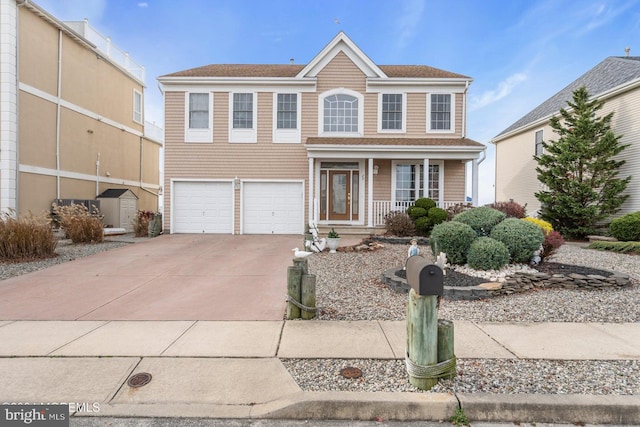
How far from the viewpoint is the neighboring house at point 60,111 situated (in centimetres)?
1184

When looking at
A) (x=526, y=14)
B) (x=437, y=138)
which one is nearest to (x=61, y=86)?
(x=437, y=138)

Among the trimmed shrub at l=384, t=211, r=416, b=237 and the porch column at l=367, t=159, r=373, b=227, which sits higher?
the porch column at l=367, t=159, r=373, b=227

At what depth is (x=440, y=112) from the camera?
14.4m

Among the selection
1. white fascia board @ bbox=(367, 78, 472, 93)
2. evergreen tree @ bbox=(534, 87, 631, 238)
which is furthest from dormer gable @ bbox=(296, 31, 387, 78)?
evergreen tree @ bbox=(534, 87, 631, 238)

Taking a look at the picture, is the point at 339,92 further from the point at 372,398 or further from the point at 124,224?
the point at 372,398

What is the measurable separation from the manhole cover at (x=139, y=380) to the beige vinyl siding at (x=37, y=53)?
1449cm

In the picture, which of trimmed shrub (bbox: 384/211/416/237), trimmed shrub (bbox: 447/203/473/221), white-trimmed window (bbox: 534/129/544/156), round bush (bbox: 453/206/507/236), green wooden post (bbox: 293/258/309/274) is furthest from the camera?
white-trimmed window (bbox: 534/129/544/156)

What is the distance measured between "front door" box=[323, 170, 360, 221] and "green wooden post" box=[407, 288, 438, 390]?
37.3 feet

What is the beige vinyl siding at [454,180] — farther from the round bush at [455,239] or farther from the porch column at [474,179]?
the round bush at [455,239]

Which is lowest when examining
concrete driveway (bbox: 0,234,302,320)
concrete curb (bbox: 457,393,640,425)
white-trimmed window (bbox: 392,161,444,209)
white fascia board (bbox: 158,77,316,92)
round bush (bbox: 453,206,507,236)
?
concrete curb (bbox: 457,393,640,425)

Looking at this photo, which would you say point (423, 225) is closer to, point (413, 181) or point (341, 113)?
point (413, 181)

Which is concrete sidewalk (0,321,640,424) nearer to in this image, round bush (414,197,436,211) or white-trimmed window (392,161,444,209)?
round bush (414,197,436,211)

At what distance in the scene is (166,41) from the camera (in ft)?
45.9

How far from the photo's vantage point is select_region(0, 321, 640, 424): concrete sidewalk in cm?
274
